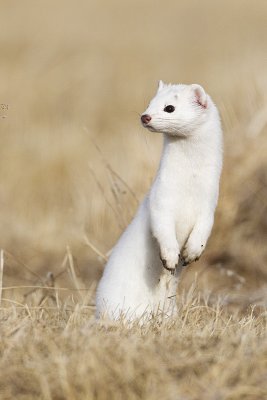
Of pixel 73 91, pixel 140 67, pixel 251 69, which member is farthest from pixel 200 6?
pixel 251 69

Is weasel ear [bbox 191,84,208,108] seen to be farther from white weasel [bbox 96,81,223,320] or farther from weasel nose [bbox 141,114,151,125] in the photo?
weasel nose [bbox 141,114,151,125]

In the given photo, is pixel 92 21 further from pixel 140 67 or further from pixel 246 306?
pixel 246 306

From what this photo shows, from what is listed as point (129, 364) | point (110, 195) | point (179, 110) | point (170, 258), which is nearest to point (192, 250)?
point (170, 258)

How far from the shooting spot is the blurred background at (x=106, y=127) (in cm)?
762

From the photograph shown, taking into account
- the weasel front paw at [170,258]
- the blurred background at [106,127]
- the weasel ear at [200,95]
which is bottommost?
the blurred background at [106,127]

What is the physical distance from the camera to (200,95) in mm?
4617

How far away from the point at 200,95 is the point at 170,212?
1.82ft

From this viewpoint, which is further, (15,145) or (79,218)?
(15,145)

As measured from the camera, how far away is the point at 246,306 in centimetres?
617

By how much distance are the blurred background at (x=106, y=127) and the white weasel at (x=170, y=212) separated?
2.70 ft

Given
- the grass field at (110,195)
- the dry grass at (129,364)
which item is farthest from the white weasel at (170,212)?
the dry grass at (129,364)

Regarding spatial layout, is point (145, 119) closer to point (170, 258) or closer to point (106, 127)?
point (170, 258)

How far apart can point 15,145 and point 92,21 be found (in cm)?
1043

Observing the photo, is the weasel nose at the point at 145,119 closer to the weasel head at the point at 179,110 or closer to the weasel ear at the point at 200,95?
the weasel head at the point at 179,110
